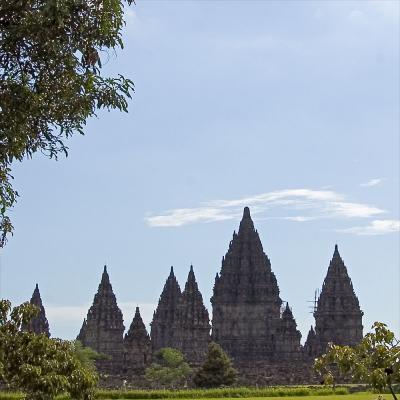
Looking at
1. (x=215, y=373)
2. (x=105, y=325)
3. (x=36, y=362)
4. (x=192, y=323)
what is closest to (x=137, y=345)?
(x=192, y=323)

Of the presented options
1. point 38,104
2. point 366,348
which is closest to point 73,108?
point 38,104

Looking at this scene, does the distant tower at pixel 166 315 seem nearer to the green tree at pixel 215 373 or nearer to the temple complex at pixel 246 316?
the temple complex at pixel 246 316

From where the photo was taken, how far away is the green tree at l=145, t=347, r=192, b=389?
202 feet

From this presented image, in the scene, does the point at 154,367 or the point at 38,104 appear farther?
the point at 154,367

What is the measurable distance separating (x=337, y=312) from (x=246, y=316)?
31.7 ft

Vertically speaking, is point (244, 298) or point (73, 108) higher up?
point (244, 298)

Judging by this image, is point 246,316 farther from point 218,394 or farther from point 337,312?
point 218,394

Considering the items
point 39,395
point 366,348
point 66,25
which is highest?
point 66,25

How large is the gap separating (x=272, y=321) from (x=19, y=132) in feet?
254

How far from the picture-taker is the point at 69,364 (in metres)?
16.5

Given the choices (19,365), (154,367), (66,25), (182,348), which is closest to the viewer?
(66,25)

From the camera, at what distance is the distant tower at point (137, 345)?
252ft

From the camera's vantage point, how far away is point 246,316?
88.7 metres

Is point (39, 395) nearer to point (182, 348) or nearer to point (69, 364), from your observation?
point (69, 364)
